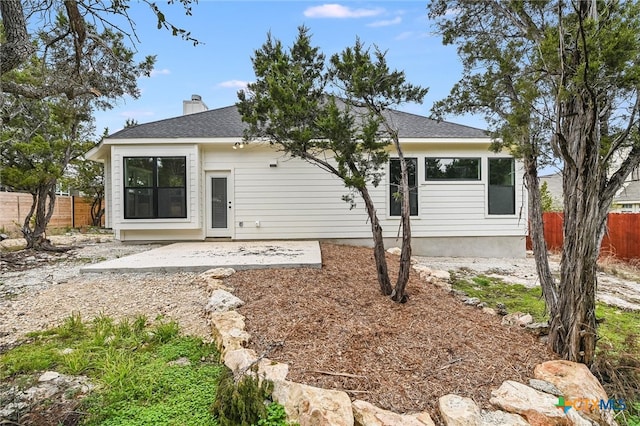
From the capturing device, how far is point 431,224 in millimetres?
8859

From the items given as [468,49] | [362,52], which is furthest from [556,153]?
[362,52]

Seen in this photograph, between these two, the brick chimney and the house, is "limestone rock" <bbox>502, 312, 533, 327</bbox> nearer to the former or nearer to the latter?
the house

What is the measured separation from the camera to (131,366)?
2.53 m

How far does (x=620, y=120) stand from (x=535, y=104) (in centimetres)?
65

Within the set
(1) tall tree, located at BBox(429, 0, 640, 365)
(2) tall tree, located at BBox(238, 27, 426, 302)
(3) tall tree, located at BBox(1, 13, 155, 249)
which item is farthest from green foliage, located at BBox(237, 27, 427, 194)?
(3) tall tree, located at BBox(1, 13, 155, 249)

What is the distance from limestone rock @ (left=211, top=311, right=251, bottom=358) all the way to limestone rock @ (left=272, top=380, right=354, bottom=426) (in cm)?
69

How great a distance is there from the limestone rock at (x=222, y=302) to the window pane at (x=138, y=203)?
5522 mm

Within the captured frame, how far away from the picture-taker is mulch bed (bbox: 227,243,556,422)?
228cm

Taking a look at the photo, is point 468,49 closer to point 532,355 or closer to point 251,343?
point 532,355

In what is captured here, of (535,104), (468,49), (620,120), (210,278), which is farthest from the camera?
(210,278)

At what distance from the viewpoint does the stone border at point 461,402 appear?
1.93 metres

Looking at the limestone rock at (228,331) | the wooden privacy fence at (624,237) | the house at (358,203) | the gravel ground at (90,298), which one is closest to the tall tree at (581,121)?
the limestone rock at (228,331)

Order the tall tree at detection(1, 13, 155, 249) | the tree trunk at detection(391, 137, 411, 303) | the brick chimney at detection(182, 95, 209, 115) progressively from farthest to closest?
the brick chimney at detection(182, 95, 209, 115) → the tall tree at detection(1, 13, 155, 249) → the tree trunk at detection(391, 137, 411, 303)

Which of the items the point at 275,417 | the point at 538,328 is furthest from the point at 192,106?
the point at 538,328
